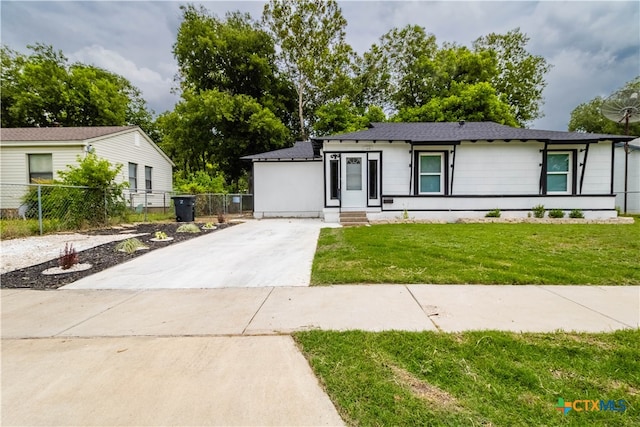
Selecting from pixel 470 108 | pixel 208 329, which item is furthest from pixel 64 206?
pixel 470 108

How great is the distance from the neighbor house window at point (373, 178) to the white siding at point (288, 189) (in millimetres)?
3405

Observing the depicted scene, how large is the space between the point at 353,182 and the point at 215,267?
7.74 m

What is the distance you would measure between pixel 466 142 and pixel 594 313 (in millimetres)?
9849

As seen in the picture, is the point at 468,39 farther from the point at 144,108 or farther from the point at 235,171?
the point at 144,108

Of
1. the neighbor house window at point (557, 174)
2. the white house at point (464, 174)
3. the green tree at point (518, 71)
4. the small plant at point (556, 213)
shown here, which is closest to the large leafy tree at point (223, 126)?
the white house at point (464, 174)

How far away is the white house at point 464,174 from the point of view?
37.4 ft

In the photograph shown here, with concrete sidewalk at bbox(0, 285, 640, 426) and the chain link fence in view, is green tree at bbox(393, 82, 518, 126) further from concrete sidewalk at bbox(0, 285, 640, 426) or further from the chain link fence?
the chain link fence

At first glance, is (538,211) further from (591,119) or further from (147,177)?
(591,119)

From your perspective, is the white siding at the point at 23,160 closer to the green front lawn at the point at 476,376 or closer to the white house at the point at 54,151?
the white house at the point at 54,151

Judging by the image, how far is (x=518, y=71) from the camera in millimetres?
26031

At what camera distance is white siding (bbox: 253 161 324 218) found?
1452 cm

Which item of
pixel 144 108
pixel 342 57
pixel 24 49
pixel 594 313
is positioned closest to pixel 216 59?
pixel 342 57

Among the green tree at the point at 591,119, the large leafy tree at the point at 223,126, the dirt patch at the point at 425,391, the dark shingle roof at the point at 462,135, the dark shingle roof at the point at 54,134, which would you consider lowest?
the dirt patch at the point at 425,391

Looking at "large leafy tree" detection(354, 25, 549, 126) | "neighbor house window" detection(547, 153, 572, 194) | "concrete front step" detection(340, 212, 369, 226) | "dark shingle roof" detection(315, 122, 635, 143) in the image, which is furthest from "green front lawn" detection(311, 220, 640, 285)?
"large leafy tree" detection(354, 25, 549, 126)
